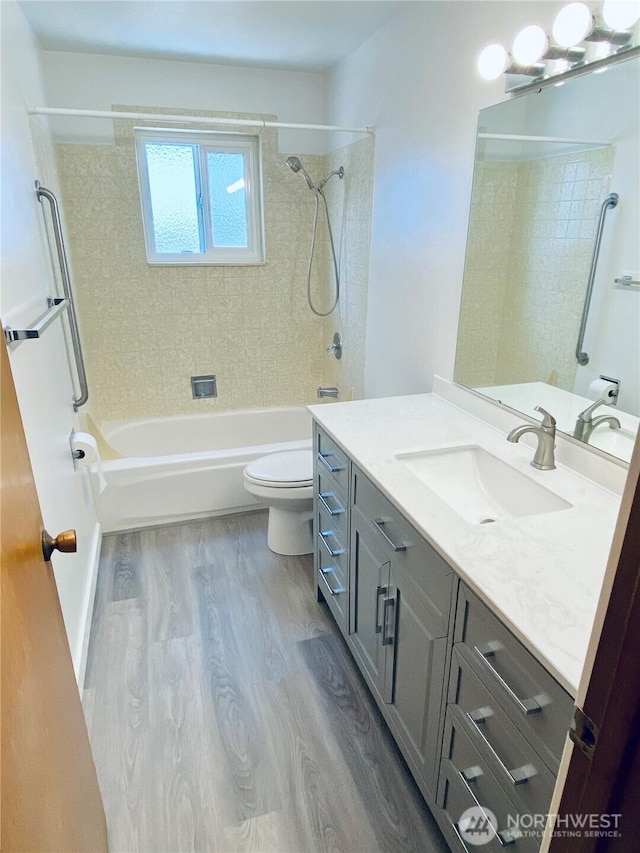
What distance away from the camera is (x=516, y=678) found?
3.10ft

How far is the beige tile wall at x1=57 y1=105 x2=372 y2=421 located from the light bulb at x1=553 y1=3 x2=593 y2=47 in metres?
1.40

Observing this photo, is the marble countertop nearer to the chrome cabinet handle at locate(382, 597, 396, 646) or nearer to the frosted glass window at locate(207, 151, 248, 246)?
the chrome cabinet handle at locate(382, 597, 396, 646)

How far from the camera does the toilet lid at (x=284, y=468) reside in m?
2.42

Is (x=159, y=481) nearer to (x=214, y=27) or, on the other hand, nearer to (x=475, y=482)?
(x=475, y=482)

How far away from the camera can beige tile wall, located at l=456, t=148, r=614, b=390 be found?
4.81 feet

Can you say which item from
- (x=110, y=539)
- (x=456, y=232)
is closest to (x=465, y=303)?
(x=456, y=232)

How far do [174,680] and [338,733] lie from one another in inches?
24.7

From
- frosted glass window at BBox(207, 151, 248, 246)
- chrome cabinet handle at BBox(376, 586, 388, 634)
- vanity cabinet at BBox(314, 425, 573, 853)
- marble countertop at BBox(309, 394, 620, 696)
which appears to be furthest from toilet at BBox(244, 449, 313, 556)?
frosted glass window at BBox(207, 151, 248, 246)

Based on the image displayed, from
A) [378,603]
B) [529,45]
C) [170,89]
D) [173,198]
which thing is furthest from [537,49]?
[173,198]

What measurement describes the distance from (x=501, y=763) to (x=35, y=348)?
1.74 meters

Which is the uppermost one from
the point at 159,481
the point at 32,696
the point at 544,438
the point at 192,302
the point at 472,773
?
the point at 192,302

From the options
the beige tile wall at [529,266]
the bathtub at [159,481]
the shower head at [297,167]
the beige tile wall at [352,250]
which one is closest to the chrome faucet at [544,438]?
the beige tile wall at [529,266]

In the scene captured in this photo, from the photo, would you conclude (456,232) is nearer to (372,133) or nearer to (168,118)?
(372,133)

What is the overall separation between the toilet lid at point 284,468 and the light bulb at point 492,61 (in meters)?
1.67
